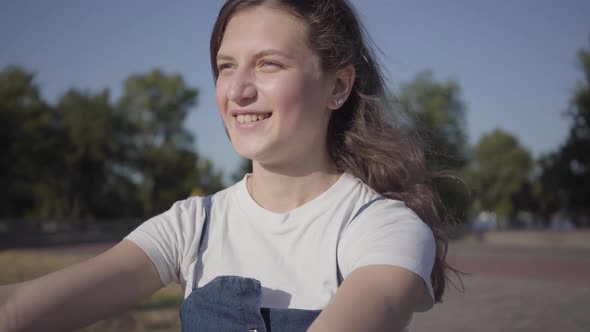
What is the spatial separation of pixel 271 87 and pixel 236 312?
632 mm

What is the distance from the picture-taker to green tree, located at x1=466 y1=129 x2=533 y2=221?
2347 inches

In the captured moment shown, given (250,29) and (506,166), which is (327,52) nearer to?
(250,29)

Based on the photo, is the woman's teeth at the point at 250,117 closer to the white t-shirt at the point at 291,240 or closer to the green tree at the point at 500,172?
the white t-shirt at the point at 291,240

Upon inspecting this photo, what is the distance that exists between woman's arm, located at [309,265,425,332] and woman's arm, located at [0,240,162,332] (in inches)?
26.5

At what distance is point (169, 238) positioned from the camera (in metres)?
1.87

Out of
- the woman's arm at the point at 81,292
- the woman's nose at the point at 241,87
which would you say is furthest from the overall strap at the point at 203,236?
the woman's nose at the point at 241,87

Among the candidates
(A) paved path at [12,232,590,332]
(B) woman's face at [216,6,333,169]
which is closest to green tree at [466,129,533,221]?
(A) paved path at [12,232,590,332]

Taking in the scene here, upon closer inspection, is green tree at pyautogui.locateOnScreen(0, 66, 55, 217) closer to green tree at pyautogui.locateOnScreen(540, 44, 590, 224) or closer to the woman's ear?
green tree at pyautogui.locateOnScreen(540, 44, 590, 224)

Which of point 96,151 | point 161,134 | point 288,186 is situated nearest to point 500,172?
point 161,134

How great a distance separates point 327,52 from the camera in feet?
6.16

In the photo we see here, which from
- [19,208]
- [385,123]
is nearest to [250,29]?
[385,123]

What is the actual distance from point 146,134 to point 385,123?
48.4m

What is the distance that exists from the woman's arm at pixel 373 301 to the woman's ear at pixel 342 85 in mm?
682

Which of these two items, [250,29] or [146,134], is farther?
[146,134]
